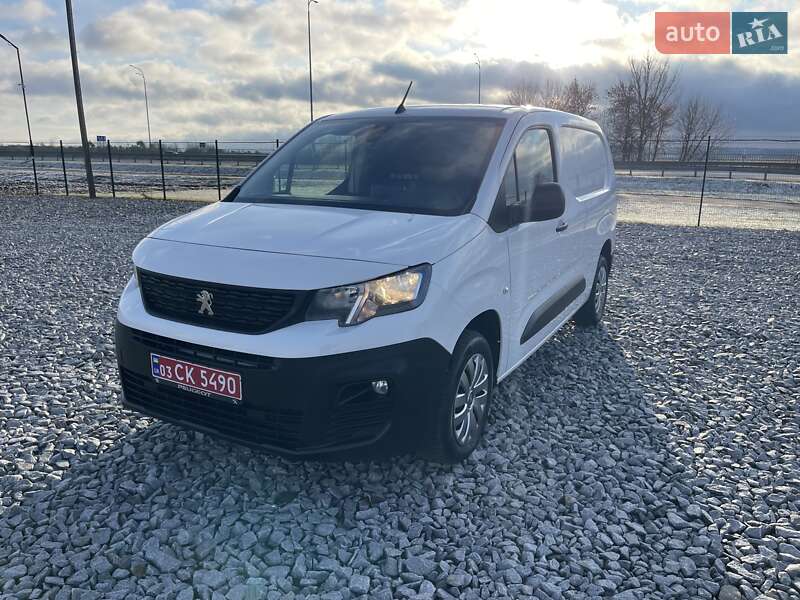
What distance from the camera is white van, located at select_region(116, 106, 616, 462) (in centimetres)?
278

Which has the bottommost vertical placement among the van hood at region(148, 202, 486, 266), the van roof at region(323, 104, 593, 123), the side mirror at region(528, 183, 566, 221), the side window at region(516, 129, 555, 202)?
the van hood at region(148, 202, 486, 266)

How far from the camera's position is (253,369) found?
9.13 ft

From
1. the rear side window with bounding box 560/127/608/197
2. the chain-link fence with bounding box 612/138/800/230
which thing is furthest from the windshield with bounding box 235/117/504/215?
the chain-link fence with bounding box 612/138/800/230

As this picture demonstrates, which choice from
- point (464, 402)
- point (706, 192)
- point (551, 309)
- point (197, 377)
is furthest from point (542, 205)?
point (706, 192)

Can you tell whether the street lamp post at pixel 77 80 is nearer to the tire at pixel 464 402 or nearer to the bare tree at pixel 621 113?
the tire at pixel 464 402

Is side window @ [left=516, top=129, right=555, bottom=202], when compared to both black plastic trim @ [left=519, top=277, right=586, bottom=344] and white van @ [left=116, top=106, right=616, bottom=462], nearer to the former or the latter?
white van @ [left=116, top=106, right=616, bottom=462]

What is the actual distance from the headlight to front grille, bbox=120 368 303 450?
0.46 m

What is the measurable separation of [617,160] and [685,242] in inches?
1385

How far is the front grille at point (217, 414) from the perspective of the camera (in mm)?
2824

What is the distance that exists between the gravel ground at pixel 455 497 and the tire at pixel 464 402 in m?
0.18

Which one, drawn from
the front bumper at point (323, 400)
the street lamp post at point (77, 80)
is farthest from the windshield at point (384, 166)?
the street lamp post at point (77, 80)

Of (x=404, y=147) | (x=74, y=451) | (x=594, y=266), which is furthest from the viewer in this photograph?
(x=594, y=266)

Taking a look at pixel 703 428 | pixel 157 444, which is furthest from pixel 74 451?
pixel 703 428

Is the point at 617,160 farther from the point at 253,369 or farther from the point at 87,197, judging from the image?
the point at 253,369
